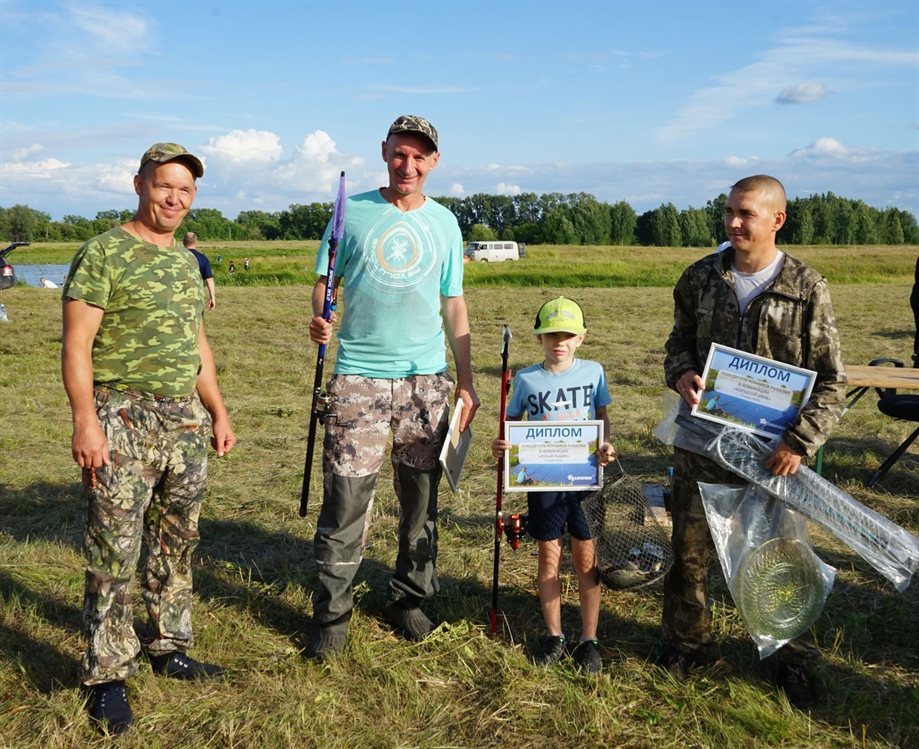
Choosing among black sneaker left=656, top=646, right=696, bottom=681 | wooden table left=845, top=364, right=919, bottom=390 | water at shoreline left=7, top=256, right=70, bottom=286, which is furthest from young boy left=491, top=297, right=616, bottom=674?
water at shoreline left=7, top=256, right=70, bottom=286

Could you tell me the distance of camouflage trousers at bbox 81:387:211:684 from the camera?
11.1ft

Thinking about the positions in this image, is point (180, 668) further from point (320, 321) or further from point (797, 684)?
point (797, 684)

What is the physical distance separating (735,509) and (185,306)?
2570 millimetres

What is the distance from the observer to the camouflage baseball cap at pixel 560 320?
3.80m

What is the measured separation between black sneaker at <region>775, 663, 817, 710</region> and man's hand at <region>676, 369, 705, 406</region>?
4.23 feet

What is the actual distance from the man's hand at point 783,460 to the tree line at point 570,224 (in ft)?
292

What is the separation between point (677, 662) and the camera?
12.8 ft

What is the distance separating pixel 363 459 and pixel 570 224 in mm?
102220

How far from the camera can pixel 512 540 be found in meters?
4.01

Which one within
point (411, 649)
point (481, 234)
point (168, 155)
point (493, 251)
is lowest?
point (411, 649)

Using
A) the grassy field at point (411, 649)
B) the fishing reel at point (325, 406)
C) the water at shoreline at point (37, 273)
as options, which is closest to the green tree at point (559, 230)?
the water at shoreline at point (37, 273)

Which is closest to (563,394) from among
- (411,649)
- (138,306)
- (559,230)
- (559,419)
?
(559,419)

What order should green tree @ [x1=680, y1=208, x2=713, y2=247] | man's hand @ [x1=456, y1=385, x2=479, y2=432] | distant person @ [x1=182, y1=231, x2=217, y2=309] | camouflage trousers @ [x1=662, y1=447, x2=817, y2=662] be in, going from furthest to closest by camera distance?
green tree @ [x1=680, y1=208, x2=713, y2=247]
distant person @ [x1=182, y1=231, x2=217, y2=309]
man's hand @ [x1=456, y1=385, x2=479, y2=432]
camouflage trousers @ [x1=662, y1=447, x2=817, y2=662]

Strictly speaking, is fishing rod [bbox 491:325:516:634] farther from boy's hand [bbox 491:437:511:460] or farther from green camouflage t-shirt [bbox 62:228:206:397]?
green camouflage t-shirt [bbox 62:228:206:397]
